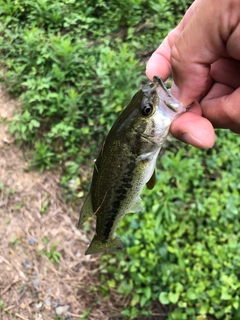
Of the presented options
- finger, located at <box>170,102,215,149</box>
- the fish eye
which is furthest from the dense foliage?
finger, located at <box>170,102,215,149</box>

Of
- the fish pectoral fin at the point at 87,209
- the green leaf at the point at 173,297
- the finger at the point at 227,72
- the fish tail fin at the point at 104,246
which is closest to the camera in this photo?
the finger at the point at 227,72

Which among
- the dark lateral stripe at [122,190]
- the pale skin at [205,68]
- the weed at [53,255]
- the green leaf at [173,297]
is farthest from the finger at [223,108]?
the weed at [53,255]

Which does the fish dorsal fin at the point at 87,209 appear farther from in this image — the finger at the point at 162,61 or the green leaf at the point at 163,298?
the green leaf at the point at 163,298

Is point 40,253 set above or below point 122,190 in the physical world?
below

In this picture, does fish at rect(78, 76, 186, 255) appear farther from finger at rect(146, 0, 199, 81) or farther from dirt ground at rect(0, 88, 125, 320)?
dirt ground at rect(0, 88, 125, 320)

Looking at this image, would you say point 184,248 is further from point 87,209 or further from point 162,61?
point 162,61

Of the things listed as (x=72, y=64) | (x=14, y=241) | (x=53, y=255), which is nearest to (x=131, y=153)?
(x=53, y=255)
